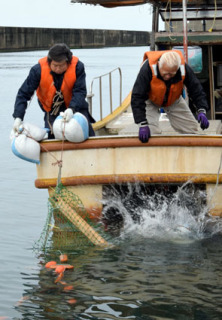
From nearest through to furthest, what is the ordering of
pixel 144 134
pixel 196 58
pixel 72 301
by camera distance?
pixel 72 301 → pixel 144 134 → pixel 196 58

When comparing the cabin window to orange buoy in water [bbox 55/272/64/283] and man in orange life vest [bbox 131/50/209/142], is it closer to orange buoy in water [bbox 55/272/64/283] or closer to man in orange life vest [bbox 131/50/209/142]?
man in orange life vest [bbox 131/50/209/142]

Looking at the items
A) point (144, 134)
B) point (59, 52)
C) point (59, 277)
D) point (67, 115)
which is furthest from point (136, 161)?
point (59, 277)

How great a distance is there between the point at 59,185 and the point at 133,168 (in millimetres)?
843

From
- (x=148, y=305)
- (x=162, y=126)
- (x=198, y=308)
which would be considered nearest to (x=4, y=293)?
(x=148, y=305)

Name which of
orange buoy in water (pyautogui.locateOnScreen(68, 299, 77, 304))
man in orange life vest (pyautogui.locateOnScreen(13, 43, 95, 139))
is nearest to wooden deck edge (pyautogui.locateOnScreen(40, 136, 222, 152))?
man in orange life vest (pyautogui.locateOnScreen(13, 43, 95, 139))

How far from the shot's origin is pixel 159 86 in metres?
8.01

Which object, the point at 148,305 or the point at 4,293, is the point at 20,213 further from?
the point at 148,305

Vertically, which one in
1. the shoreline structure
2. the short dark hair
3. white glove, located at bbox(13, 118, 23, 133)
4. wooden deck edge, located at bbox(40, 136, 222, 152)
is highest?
the shoreline structure

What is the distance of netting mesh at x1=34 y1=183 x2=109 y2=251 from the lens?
8.11m

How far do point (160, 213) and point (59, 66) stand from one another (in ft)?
6.76

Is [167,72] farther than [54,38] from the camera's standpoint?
No

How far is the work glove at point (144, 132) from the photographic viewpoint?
7945mm

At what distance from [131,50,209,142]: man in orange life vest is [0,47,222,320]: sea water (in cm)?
82

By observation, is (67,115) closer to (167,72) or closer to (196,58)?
(167,72)
